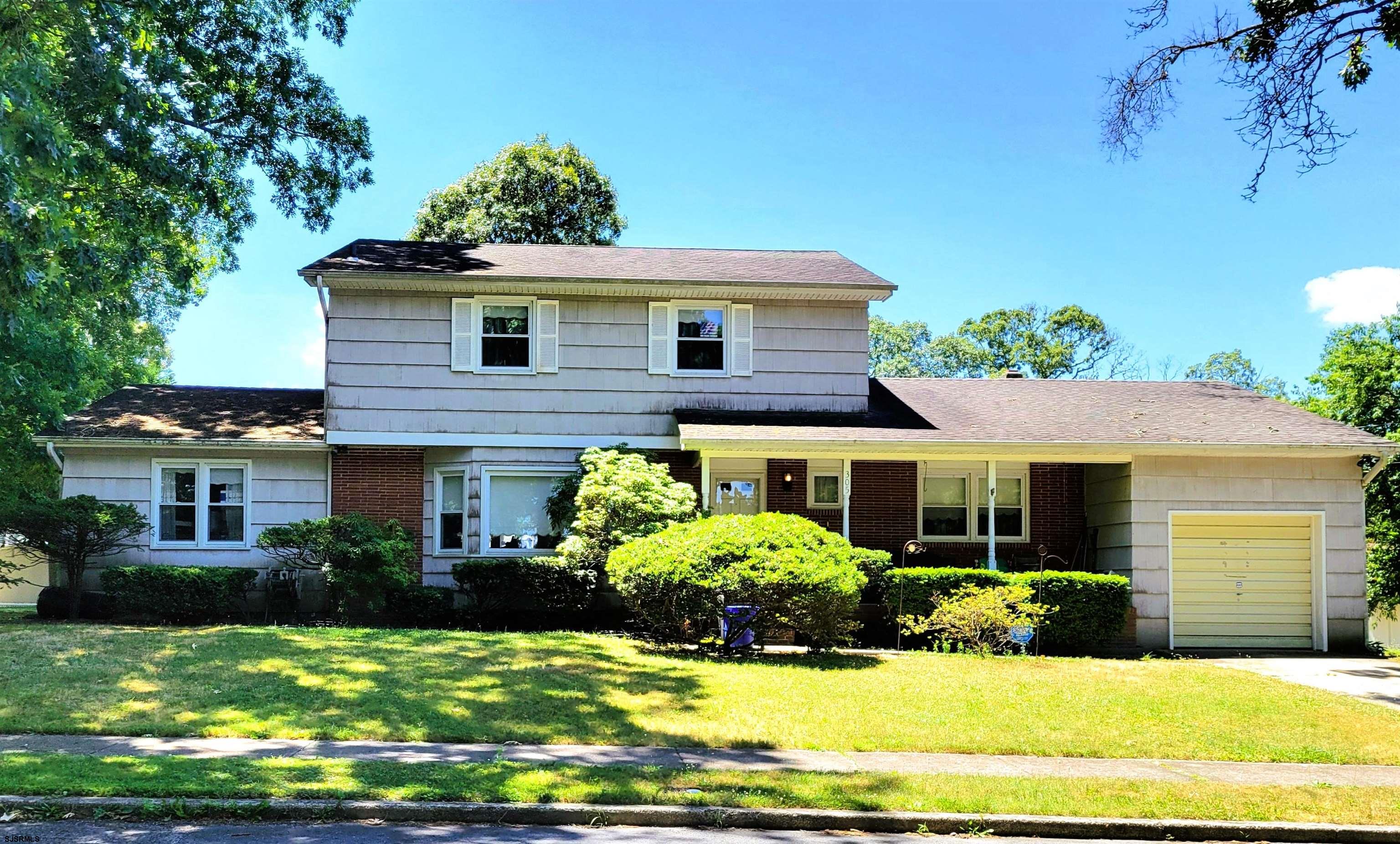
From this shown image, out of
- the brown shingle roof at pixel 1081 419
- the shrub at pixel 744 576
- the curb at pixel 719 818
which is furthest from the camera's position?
the brown shingle roof at pixel 1081 419

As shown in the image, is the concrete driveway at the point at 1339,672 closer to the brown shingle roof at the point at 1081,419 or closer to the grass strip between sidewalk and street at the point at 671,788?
the brown shingle roof at the point at 1081,419

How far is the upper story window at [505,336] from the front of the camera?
59.4ft

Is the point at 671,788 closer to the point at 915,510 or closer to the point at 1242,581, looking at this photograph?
the point at 915,510

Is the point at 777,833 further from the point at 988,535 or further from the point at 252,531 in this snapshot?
the point at 252,531

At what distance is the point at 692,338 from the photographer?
18.8 m

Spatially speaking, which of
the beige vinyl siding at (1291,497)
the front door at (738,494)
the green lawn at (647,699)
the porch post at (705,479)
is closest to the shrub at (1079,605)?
the green lawn at (647,699)

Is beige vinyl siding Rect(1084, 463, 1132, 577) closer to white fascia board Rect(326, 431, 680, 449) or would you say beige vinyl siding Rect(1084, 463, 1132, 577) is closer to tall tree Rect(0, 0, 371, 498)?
white fascia board Rect(326, 431, 680, 449)

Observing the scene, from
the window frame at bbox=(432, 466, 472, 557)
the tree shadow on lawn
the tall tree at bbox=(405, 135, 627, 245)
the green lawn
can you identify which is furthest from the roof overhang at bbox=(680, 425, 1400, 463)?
the tall tree at bbox=(405, 135, 627, 245)

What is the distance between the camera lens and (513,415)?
18062 millimetres

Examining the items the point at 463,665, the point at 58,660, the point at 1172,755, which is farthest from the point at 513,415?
the point at 1172,755

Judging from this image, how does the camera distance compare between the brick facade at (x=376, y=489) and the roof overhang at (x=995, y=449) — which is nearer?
the roof overhang at (x=995, y=449)

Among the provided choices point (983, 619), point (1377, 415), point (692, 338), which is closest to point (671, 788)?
point (983, 619)

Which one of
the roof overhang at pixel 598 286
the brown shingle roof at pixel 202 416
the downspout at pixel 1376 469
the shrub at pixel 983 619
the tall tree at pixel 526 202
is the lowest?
the shrub at pixel 983 619

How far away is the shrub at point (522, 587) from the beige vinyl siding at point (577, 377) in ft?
8.70
